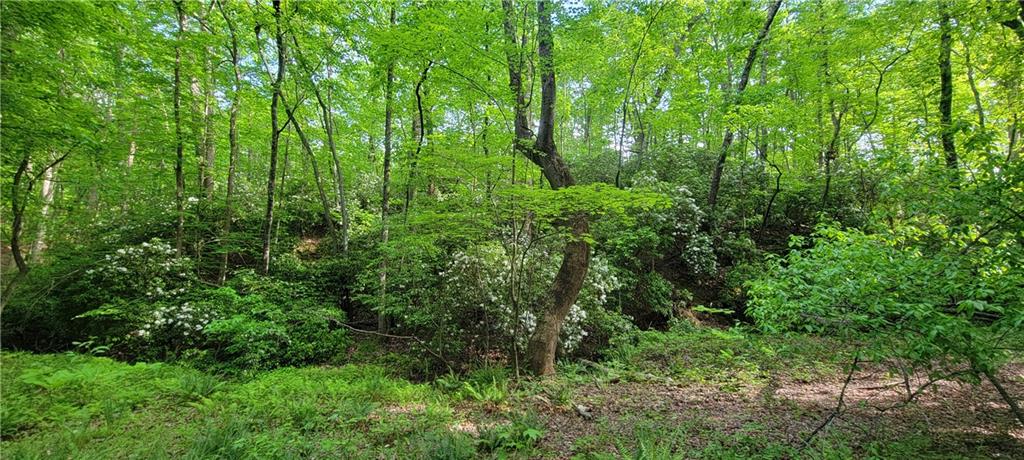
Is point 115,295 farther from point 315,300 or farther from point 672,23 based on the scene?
point 672,23

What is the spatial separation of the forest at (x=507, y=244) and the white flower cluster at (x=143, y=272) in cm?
7

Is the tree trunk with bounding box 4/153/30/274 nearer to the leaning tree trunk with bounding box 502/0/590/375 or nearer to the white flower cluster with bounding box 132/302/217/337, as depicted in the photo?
the white flower cluster with bounding box 132/302/217/337

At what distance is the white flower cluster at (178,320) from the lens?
22.5 ft

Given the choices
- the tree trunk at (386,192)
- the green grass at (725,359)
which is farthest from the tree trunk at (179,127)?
the green grass at (725,359)

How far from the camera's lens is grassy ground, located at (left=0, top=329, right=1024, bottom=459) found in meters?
3.59

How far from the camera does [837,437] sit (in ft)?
12.1

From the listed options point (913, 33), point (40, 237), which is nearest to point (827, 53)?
point (913, 33)

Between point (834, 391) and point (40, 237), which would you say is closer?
point (834, 391)

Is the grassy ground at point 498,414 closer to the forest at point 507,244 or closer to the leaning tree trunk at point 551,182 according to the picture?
the forest at point 507,244

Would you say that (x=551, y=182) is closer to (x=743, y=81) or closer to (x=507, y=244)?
(x=507, y=244)

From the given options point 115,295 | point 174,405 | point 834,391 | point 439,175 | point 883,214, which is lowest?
point 174,405

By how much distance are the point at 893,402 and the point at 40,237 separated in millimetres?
16002

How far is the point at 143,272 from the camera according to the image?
25.2 ft

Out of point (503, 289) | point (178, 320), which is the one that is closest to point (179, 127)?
point (178, 320)
